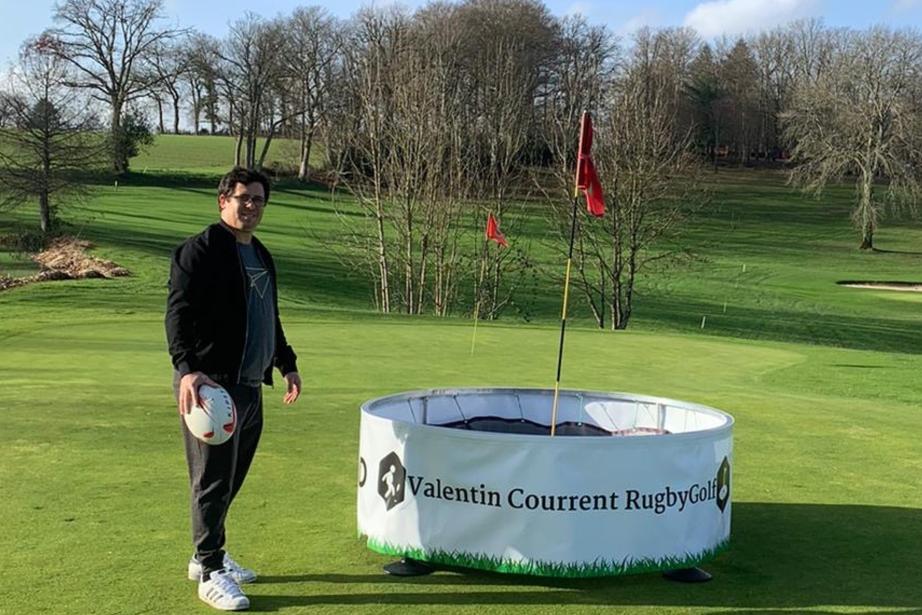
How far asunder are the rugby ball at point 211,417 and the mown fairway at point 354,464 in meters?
0.74

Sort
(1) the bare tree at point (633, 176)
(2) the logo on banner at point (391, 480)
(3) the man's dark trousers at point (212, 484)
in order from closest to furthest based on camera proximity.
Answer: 1. (3) the man's dark trousers at point (212, 484)
2. (2) the logo on banner at point (391, 480)
3. (1) the bare tree at point (633, 176)

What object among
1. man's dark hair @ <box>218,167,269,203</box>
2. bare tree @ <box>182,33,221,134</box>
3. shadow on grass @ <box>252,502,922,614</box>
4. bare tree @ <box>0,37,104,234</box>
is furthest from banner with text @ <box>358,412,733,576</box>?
bare tree @ <box>182,33,221,134</box>

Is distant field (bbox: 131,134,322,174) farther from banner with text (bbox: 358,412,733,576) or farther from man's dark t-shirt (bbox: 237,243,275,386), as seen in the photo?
banner with text (bbox: 358,412,733,576)

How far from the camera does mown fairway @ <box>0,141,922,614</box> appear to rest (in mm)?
4535

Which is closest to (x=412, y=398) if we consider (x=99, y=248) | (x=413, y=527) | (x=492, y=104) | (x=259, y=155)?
(x=413, y=527)

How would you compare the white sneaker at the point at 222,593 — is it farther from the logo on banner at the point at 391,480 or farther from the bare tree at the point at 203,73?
the bare tree at the point at 203,73

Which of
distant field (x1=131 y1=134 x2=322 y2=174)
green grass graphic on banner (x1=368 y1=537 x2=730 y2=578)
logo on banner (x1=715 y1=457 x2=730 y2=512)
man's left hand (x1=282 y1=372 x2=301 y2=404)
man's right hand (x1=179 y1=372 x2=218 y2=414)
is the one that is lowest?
green grass graphic on banner (x1=368 y1=537 x2=730 y2=578)

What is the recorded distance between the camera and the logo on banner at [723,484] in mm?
5027

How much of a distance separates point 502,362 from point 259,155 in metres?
66.2

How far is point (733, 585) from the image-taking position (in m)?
4.78

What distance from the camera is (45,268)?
28203 mm

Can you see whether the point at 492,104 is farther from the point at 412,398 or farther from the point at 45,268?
the point at 412,398

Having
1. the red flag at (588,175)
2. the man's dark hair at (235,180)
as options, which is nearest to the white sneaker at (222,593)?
the man's dark hair at (235,180)

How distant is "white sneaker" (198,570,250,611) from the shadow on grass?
98 mm
